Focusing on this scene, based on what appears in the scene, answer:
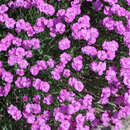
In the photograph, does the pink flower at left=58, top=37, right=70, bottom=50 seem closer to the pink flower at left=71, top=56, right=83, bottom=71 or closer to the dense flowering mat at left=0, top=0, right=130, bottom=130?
the dense flowering mat at left=0, top=0, right=130, bottom=130

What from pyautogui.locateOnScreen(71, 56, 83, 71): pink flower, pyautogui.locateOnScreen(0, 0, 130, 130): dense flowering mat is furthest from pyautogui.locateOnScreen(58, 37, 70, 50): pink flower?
pyautogui.locateOnScreen(71, 56, 83, 71): pink flower

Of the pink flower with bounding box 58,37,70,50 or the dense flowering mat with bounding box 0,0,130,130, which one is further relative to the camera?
the pink flower with bounding box 58,37,70,50

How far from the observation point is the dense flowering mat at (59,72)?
9.71ft

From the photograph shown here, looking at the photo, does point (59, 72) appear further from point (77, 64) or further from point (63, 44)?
point (63, 44)

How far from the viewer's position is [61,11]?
334 cm

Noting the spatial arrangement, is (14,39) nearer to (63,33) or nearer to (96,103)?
(63,33)

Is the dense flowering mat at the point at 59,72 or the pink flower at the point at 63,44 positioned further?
the pink flower at the point at 63,44

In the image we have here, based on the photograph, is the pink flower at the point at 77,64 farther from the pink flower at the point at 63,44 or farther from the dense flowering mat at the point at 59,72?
the pink flower at the point at 63,44

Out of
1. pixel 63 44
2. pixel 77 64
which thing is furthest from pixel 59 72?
pixel 63 44

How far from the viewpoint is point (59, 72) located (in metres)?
3.03

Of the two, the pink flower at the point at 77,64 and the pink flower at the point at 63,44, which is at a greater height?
the pink flower at the point at 63,44

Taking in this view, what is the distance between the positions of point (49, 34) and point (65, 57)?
42 centimetres

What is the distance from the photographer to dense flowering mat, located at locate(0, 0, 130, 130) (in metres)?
2.96

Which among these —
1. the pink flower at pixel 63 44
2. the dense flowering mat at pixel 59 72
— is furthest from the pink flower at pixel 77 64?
the pink flower at pixel 63 44
